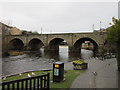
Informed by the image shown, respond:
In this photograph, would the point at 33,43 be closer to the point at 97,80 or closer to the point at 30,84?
the point at 97,80

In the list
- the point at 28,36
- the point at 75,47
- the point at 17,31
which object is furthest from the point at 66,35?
the point at 17,31

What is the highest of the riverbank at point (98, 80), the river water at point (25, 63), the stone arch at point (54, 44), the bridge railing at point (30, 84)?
the stone arch at point (54, 44)

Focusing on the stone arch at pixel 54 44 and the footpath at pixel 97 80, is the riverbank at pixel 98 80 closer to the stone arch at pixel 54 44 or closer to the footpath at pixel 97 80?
the footpath at pixel 97 80

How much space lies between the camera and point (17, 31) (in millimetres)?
85438

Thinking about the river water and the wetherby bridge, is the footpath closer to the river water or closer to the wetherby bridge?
the river water

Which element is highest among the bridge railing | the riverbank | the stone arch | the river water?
the stone arch

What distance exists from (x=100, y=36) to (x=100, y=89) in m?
41.0

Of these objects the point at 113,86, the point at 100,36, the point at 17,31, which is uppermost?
the point at 17,31

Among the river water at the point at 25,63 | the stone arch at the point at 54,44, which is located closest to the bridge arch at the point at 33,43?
the stone arch at the point at 54,44

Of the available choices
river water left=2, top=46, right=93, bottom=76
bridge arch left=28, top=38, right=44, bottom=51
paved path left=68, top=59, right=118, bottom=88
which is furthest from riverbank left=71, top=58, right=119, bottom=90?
bridge arch left=28, top=38, right=44, bottom=51

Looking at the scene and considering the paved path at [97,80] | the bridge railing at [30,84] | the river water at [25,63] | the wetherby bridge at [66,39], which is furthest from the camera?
the wetherby bridge at [66,39]

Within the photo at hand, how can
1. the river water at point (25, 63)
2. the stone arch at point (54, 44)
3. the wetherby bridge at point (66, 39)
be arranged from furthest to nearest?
1. the stone arch at point (54, 44)
2. the wetherby bridge at point (66, 39)
3. the river water at point (25, 63)

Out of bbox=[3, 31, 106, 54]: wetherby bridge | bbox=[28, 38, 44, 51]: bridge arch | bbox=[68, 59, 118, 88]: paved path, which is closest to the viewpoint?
bbox=[68, 59, 118, 88]: paved path

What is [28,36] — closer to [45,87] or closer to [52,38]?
[52,38]
